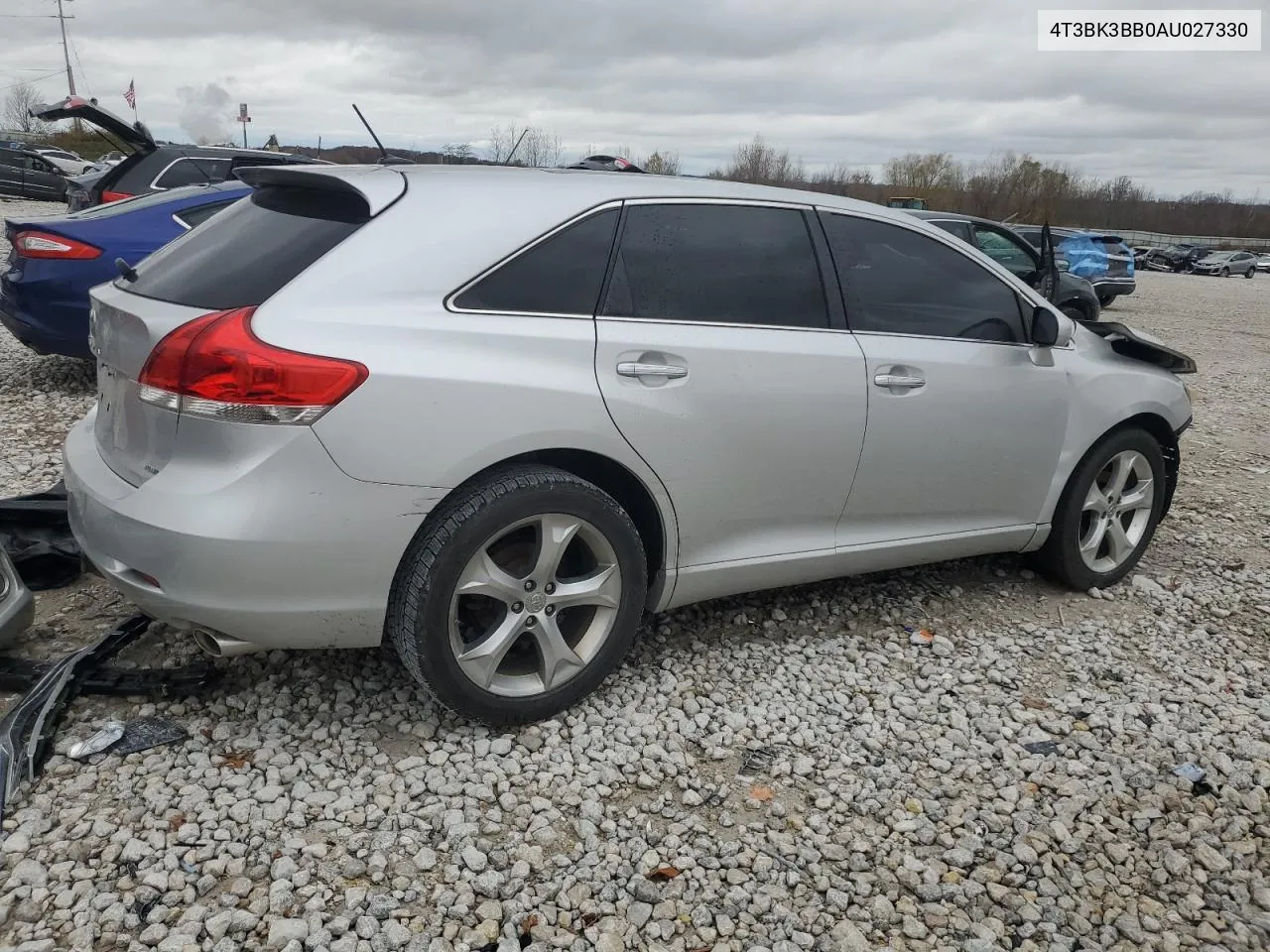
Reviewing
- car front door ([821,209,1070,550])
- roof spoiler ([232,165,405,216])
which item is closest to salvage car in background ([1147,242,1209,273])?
car front door ([821,209,1070,550])

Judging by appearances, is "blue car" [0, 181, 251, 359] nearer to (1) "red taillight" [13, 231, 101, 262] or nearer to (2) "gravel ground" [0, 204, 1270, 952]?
(1) "red taillight" [13, 231, 101, 262]

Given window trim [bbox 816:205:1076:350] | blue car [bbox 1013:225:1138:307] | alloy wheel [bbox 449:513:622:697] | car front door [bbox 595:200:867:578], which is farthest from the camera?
blue car [bbox 1013:225:1138:307]

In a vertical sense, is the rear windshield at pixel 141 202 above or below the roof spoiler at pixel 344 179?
above

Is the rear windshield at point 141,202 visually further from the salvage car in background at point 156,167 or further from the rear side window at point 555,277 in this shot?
the rear side window at point 555,277

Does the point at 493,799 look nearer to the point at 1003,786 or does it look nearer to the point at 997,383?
the point at 1003,786

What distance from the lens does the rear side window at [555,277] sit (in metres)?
2.85

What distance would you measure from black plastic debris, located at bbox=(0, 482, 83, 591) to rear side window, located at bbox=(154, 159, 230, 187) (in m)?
5.50

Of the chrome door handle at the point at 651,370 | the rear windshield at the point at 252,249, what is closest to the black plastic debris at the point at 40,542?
the rear windshield at the point at 252,249

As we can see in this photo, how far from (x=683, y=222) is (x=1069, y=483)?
83.7 inches

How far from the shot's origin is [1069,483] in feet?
13.9

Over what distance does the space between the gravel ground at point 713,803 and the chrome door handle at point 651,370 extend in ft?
3.63

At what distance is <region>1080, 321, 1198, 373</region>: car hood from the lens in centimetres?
→ 445

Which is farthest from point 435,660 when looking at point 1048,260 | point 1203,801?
point 1048,260

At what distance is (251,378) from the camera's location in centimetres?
253
